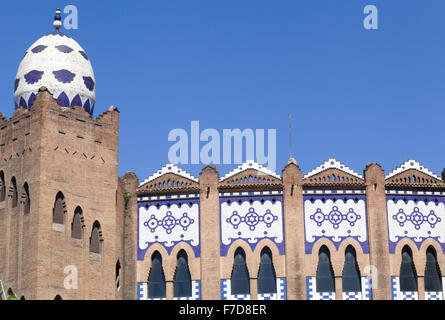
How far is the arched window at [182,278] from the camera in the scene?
3522cm

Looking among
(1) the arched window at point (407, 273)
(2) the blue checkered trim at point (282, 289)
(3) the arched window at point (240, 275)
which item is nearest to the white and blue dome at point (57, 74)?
(3) the arched window at point (240, 275)

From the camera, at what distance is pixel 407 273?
35.2 metres

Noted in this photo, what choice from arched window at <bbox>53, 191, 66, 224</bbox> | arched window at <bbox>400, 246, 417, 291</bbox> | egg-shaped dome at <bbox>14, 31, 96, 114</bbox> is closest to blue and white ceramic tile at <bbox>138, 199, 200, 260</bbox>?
arched window at <bbox>53, 191, 66, 224</bbox>

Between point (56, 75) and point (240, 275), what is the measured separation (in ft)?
31.1

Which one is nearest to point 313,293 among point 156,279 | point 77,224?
point 156,279

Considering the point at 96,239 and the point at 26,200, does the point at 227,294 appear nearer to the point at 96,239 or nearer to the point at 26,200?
the point at 96,239

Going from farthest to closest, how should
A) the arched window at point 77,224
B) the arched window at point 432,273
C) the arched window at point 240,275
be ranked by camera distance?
the arched window at point 432,273, the arched window at point 240,275, the arched window at point 77,224

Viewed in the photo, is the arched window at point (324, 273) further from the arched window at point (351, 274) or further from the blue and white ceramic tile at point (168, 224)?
the blue and white ceramic tile at point (168, 224)

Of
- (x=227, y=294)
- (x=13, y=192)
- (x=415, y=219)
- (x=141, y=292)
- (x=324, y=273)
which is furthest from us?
(x=415, y=219)

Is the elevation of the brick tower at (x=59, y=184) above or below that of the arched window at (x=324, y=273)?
above

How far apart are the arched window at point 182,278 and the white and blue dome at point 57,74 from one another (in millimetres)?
6169

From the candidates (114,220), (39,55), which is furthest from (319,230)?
(39,55)

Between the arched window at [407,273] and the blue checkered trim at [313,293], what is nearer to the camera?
the blue checkered trim at [313,293]

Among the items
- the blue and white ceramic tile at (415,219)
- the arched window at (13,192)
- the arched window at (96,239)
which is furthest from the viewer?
the blue and white ceramic tile at (415,219)
